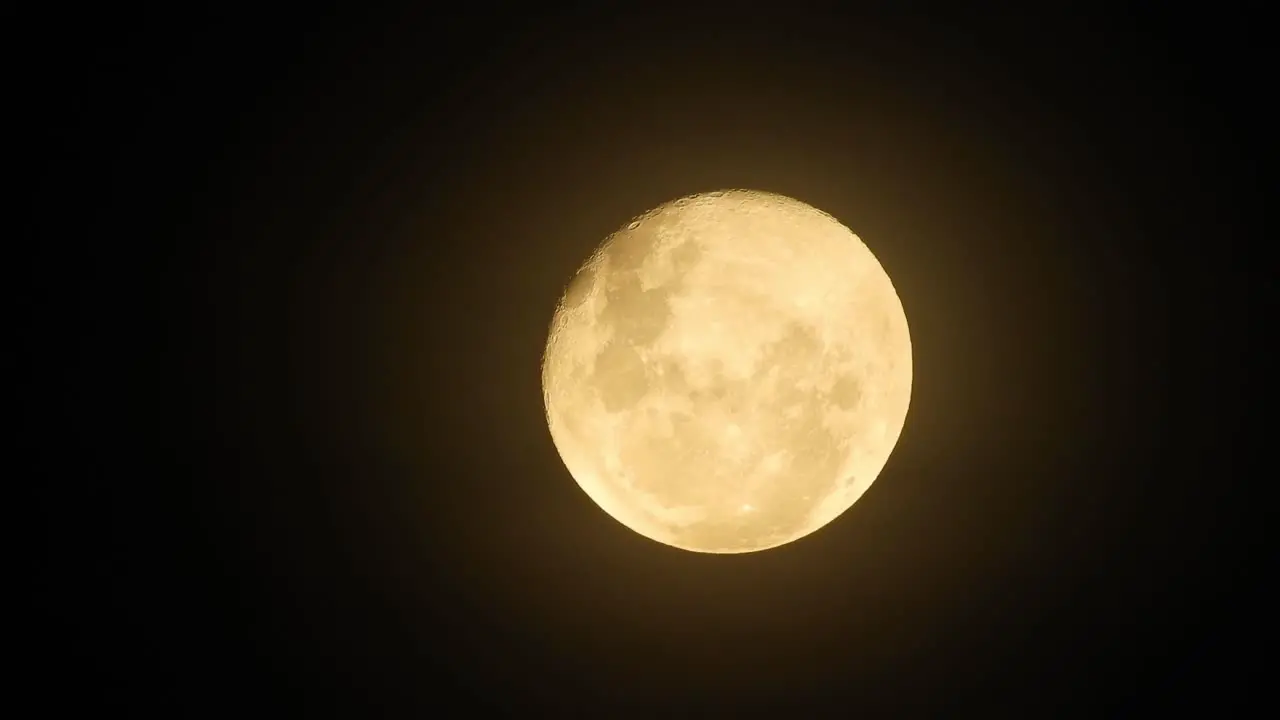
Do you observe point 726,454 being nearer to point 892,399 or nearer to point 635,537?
point 892,399

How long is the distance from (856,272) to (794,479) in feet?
1.90

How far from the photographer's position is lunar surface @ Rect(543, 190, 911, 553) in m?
2.35

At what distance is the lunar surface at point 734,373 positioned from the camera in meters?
2.35

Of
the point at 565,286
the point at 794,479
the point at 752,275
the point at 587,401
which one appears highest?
the point at 565,286

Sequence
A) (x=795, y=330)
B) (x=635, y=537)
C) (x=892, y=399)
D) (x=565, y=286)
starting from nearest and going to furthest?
(x=795, y=330), (x=892, y=399), (x=565, y=286), (x=635, y=537)

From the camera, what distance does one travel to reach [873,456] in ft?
8.36

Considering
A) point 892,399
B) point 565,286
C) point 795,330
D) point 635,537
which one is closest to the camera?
point 795,330

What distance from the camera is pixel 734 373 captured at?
2.34 meters

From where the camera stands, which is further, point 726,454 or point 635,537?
point 635,537

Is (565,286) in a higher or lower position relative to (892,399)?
higher

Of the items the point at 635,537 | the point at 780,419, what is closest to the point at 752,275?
the point at 780,419

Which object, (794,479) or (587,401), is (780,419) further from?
(587,401)

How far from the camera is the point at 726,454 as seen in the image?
238 cm

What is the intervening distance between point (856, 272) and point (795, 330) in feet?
0.90
